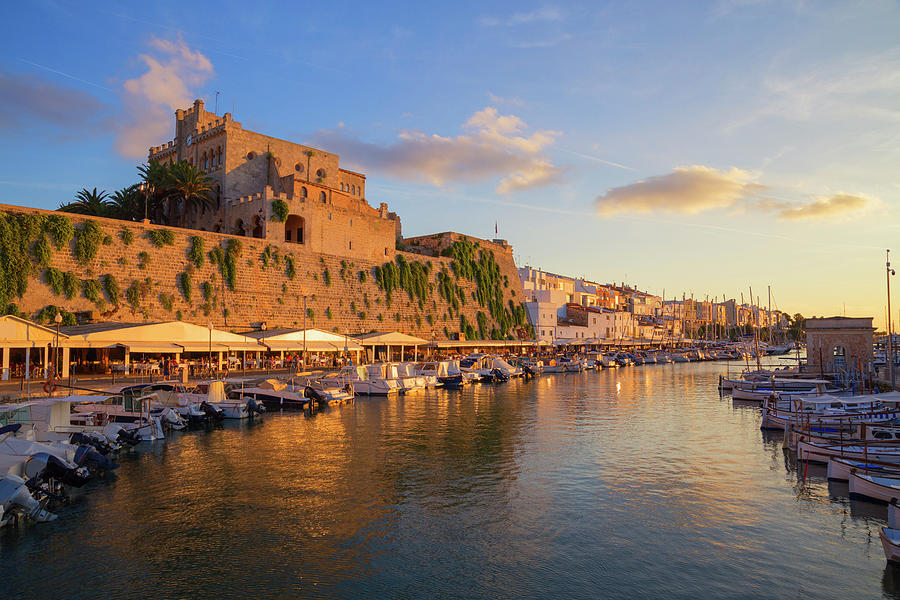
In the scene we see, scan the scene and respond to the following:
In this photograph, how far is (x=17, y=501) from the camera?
A: 41.8ft

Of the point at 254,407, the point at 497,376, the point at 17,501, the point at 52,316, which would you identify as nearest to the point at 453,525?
the point at 17,501

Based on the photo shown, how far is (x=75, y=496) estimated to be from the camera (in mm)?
15148

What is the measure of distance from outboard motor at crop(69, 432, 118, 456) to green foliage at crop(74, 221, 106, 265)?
20.6m

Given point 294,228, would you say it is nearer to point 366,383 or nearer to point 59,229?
point 59,229

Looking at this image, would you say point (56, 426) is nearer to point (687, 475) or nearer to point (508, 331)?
point (687, 475)

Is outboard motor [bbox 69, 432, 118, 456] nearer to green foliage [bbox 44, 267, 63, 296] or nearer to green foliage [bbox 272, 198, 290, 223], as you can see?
green foliage [bbox 44, 267, 63, 296]

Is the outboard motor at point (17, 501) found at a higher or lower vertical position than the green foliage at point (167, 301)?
lower

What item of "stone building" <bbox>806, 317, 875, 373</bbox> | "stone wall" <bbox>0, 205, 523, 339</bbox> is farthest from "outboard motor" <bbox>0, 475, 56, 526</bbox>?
"stone building" <bbox>806, 317, 875, 373</bbox>

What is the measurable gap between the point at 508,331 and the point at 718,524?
60.9m

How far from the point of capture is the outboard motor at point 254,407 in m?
28.2

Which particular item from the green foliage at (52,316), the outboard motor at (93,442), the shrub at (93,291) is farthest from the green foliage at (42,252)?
the outboard motor at (93,442)

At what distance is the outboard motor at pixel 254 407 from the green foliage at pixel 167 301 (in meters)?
14.0

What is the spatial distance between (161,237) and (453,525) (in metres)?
33.9

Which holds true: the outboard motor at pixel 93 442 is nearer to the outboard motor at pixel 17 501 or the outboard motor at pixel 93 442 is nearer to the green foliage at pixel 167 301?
the outboard motor at pixel 17 501
